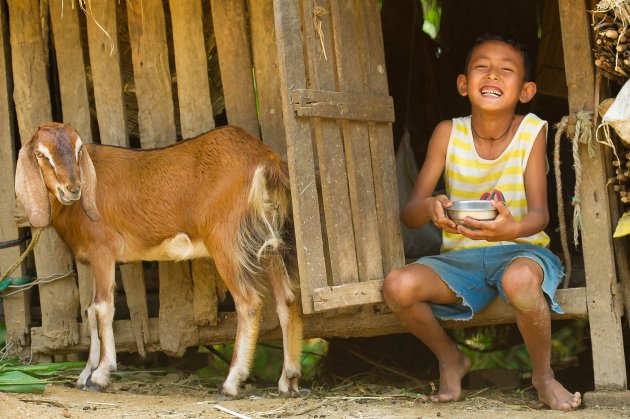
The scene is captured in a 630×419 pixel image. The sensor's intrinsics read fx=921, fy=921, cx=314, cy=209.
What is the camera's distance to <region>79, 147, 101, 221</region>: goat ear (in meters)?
5.14

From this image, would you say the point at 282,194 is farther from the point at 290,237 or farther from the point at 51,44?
the point at 51,44

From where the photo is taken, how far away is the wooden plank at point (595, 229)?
4.67 meters

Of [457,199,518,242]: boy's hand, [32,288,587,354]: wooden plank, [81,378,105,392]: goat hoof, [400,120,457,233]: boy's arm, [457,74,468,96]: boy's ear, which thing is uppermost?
[457,74,468,96]: boy's ear

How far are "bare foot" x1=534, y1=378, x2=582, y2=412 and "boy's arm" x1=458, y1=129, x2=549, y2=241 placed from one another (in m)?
0.74

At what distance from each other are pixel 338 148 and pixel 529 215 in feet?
3.30

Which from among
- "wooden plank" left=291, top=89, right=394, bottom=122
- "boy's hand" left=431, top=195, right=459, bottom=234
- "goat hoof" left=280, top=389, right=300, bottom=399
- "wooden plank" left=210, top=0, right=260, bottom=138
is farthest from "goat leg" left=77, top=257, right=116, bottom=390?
"boy's hand" left=431, top=195, right=459, bottom=234

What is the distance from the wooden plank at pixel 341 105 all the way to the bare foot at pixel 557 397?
1.61m

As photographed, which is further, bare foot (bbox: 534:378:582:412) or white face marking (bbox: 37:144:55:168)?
white face marking (bbox: 37:144:55:168)

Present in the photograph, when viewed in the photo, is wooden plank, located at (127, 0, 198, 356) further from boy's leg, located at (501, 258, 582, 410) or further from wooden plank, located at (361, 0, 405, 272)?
boy's leg, located at (501, 258, 582, 410)

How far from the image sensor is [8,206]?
5.82 metres

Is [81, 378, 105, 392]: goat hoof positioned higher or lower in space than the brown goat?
lower

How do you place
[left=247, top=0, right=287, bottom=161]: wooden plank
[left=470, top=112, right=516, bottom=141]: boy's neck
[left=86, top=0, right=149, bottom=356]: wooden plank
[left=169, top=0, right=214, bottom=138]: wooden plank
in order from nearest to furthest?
1. [left=470, top=112, right=516, bottom=141]: boy's neck
2. [left=247, top=0, right=287, bottom=161]: wooden plank
3. [left=169, top=0, right=214, bottom=138]: wooden plank
4. [left=86, top=0, right=149, bottom=356]: wooden plank

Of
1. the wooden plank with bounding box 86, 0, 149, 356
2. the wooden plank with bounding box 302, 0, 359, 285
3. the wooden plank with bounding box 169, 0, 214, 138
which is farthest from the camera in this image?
the wooden plank with bounding box 86, 0, 149, 356

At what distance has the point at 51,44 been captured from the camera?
595 cm
